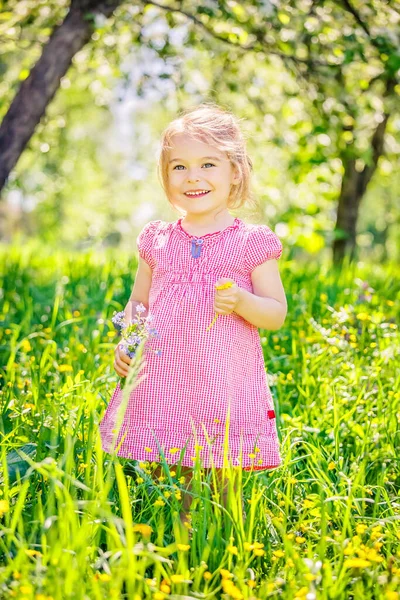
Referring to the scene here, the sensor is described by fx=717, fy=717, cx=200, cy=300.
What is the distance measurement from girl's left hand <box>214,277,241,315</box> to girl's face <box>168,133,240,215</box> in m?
0.35

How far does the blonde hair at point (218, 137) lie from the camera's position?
243 centimetres

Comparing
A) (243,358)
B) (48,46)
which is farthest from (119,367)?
(48,46)

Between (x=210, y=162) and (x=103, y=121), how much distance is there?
899 inches

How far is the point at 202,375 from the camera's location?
7.32 ft

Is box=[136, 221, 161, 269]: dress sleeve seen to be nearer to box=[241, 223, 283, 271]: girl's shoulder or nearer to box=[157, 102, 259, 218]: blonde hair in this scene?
box=[157, 102, 259, 218]: blonde hair

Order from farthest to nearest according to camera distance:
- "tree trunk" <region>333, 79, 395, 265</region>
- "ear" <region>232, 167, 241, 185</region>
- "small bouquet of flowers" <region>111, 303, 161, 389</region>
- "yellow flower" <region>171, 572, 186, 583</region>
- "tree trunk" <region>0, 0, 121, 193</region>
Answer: "tree trunk" <region>333, 79, 395, 265</region>
"tree trunk" <region>0, 0, 121, 193</region>
"ear" <region>232, 167, 241, 185</region>
"small bouquet of flowers" <region>111, 303, 161, 389</region>
"yellow flower" <region>171, 572, 186, 583</region>

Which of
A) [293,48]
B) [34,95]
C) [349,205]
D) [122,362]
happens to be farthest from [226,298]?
[349,205]

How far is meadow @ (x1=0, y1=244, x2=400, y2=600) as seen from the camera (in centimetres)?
162

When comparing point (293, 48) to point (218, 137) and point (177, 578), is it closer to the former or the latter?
point (218, 137)

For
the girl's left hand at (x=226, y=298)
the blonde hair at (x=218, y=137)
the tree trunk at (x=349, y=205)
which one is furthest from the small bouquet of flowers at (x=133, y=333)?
the tree trunk at (x=349, y=205)

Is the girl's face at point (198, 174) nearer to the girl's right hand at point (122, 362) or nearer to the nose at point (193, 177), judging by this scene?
the nose at point (193, 177)

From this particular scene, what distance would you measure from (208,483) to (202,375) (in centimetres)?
37

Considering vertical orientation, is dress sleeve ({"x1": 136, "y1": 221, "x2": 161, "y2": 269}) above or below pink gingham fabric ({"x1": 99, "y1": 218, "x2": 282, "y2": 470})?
above

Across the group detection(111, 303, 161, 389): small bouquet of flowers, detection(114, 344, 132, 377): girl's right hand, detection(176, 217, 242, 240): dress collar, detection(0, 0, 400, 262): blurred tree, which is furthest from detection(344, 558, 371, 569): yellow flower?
detection(0, 0, 400, 262): blurred tree
